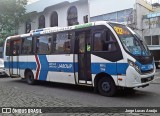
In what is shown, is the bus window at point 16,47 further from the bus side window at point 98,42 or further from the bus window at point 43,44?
the bus side window at point 98,42

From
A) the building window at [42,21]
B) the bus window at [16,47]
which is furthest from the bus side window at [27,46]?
the building window at [42,21]

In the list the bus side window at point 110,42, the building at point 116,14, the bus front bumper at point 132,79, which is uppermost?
the building at point 116,14

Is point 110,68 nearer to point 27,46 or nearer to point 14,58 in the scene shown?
point 27,46

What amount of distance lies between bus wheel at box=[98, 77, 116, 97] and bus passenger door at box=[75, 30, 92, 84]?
552 mm

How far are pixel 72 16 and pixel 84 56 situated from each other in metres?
20.3

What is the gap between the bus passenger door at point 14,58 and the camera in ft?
45.1

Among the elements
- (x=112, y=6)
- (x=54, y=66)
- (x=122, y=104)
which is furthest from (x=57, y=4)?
(x=122, y=104)

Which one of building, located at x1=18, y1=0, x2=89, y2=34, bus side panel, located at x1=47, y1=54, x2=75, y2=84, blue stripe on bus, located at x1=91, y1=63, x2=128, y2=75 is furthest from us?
building, located at x1=18, y1=0, x2=89, y2=34

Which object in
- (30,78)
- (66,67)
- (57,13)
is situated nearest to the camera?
(66,67)

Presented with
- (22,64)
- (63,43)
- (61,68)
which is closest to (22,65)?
(22,64)

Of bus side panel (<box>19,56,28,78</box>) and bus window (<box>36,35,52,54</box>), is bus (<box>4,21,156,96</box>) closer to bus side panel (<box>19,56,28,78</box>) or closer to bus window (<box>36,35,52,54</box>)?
bus window (<box>36,35,52,54</box>)

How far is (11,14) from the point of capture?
98.4 ft

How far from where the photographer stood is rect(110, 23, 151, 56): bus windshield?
335 inches

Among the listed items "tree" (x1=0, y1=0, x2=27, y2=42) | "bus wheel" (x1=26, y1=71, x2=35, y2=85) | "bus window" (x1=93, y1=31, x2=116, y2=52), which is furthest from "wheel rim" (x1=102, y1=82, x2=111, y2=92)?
"tree" (x1=0, y1=0, x2=27, y2=42)
